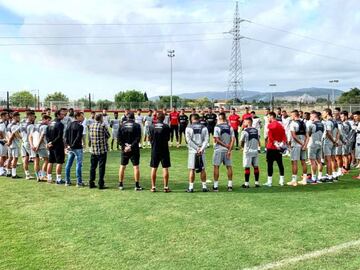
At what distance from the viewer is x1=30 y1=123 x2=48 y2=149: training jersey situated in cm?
1258

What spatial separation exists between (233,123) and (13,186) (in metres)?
12.3

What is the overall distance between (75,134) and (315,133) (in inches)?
274

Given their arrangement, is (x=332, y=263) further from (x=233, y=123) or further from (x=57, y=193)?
(x=233, y=123)

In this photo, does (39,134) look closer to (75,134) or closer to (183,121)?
(75,134)

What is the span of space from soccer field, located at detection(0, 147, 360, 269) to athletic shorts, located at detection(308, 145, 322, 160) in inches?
42.1

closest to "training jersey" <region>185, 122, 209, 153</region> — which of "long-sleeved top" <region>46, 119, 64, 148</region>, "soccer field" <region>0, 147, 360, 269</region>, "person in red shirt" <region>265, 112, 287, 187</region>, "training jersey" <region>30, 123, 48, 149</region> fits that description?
"soccer field" <region>0, 147, 360, 269</region>

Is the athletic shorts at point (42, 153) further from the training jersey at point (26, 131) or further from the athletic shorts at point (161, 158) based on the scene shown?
the athletic shorts at point (161, 158)

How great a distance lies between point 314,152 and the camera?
1249 centimetres

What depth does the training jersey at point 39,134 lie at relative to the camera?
1258 centimetres

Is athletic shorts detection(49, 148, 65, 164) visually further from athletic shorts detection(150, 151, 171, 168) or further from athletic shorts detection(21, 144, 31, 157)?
athletic shorts detection(150, 151, 171, 168)

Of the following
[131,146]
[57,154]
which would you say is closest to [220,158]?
[131,146]

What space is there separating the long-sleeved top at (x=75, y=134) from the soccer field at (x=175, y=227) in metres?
1.28

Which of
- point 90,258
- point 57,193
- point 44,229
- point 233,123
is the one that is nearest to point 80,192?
point 57,193

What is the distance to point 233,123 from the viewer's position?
21.5 m
